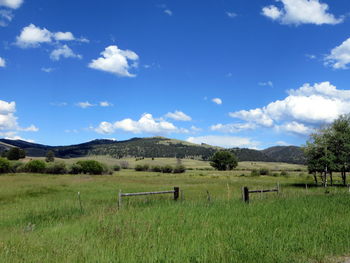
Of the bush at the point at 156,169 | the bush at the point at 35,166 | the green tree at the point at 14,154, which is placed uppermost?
the green tree at the point at 14,154

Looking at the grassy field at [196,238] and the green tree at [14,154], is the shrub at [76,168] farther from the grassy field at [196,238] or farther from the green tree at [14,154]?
the grassy field at [196,238]

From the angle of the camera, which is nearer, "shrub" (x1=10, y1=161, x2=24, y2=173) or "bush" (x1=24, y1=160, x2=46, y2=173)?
"bush" (x1=24, y1=160, x2=46, y2=173)

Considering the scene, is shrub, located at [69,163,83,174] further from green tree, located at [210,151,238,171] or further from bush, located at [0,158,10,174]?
green tree, located at [210,151,238,171]

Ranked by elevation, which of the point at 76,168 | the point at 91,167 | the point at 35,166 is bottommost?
the point at 76,168

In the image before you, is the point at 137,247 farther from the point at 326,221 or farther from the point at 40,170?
the point at 40,170

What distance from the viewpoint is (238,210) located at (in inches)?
534

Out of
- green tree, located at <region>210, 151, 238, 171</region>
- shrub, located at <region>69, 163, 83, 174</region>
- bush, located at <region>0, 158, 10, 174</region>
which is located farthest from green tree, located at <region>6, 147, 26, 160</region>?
green tree, located at <region>210, 151, 238, 171</region>

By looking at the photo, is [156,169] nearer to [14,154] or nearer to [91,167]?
[91,167]

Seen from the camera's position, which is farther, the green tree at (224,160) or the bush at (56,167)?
the green tree at (224,160)

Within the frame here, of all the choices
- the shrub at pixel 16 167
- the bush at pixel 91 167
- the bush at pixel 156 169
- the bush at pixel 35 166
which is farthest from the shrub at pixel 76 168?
the bush at pixel 156 169

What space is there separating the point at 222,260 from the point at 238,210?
22.4ft

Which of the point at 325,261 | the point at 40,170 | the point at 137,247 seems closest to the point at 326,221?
the point at 325,261

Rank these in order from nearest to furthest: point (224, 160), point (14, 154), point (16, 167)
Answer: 1. point (16, 167)
2. point (224, 160)
3. point (14, 154)

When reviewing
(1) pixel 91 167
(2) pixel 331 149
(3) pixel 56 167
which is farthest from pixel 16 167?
(2) pixel 331 149
